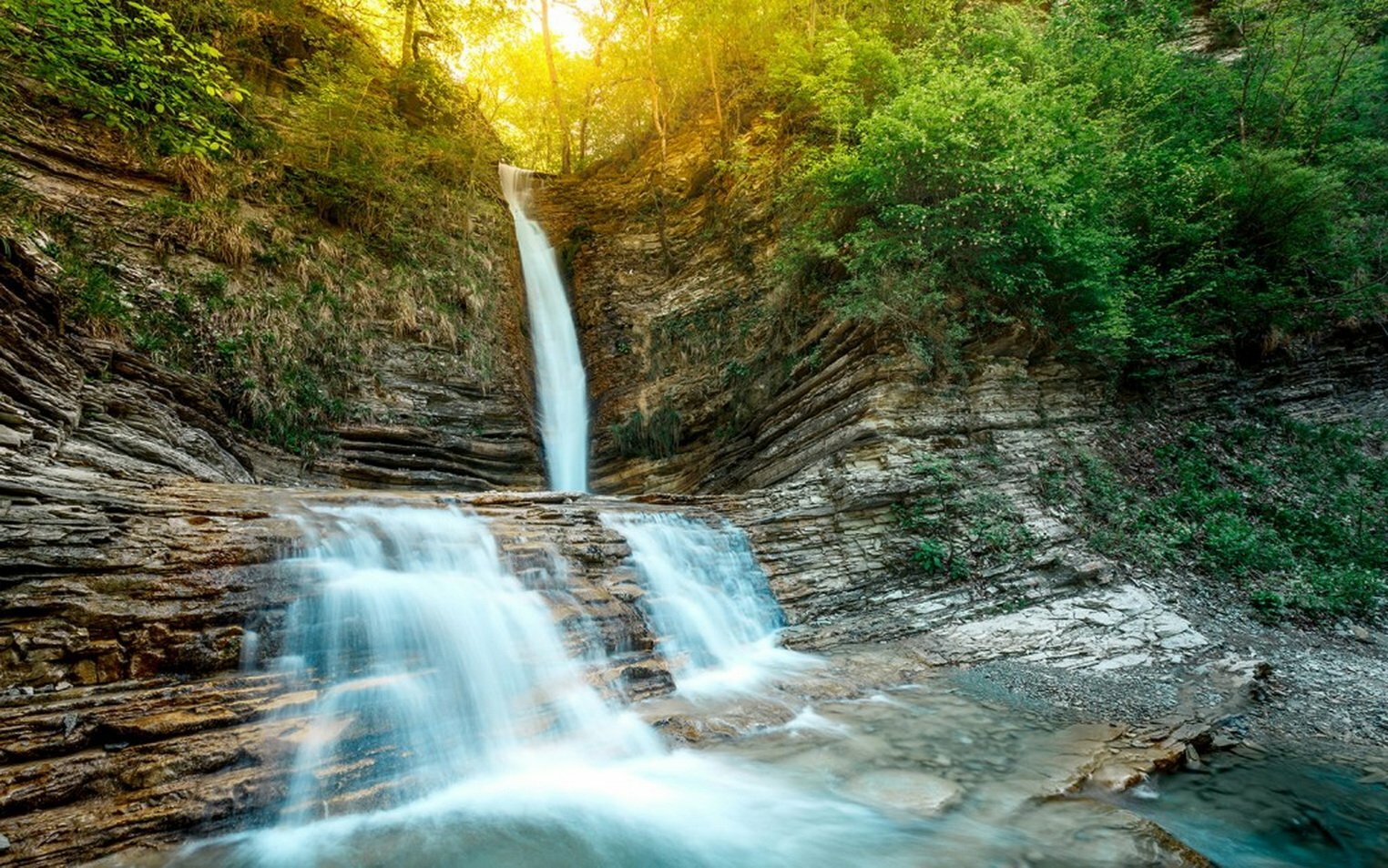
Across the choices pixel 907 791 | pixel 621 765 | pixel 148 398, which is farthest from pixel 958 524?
pixel 148 398

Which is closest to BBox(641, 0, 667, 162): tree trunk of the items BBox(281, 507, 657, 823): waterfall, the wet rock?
BBox(281, 507, 657, 823): waterfall

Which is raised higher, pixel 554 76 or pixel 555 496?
pixel 554 76

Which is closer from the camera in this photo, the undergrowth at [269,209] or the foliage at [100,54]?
the foliage at [100,54]

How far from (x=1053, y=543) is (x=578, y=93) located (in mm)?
20589

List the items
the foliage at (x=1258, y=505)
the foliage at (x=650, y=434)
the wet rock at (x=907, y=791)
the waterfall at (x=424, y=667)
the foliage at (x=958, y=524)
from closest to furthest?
1. the wet rock at (x=907, y=791)
2. the waterfall at (x=424, y=667)
3. the foliage at (x=1258, y=505)
4. the foliage at (x=958, y=524)
5. the foliage at (x=650, y=434)

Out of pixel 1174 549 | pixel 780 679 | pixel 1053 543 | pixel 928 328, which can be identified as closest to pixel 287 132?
pixel 928 328

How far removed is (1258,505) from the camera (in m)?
8.77

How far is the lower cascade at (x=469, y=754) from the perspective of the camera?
354 centimetres

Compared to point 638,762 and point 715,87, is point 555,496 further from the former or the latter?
point 715,87

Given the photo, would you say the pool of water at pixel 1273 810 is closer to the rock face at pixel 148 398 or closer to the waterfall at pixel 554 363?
the rock face at pixel 148 398

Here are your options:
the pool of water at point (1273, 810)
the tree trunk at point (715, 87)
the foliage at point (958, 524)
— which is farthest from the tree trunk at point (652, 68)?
the pool of water at point (1273, 810)

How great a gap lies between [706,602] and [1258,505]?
8.55 metres

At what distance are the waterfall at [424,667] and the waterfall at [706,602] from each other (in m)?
1.37

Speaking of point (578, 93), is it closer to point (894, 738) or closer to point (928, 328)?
point (928, 328)
